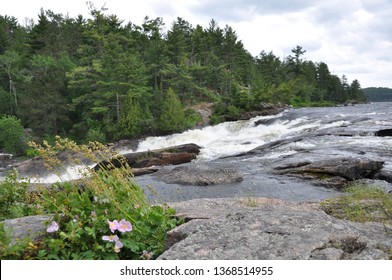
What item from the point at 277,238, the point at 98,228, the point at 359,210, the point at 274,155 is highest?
the point at 98,228

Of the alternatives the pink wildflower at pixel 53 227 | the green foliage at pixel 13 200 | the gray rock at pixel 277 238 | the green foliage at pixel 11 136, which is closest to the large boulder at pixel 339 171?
the gray rock at pixel 277 238

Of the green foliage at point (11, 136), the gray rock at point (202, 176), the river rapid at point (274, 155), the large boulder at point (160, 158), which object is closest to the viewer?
the river rapid at point (274, 155)

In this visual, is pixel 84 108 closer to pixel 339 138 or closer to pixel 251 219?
pixel 339 138

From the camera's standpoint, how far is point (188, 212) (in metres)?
4.64

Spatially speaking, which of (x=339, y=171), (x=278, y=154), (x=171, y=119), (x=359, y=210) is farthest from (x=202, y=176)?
(x=171, y=119)

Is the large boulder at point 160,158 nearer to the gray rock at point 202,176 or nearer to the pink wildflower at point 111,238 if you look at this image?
the gray rock at point 202,176

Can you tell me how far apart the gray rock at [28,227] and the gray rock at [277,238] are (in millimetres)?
1229

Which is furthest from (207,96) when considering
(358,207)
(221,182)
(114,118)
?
(358,207)

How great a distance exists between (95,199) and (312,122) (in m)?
29.2

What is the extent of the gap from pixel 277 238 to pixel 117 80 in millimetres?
35936

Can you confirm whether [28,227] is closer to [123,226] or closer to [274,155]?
[123,226]

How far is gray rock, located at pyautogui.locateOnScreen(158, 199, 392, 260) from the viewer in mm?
2922

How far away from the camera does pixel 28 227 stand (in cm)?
360

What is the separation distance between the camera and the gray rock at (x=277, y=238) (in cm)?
292
